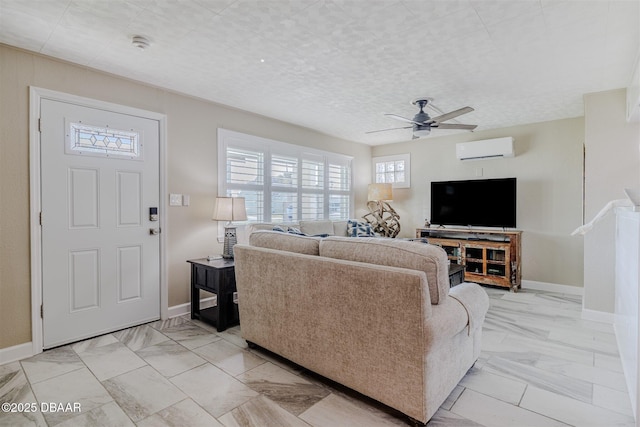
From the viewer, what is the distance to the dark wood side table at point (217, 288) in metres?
3.09

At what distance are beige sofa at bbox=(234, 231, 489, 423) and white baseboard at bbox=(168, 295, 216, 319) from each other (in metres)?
1.59

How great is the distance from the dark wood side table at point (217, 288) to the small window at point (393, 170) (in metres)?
3.82

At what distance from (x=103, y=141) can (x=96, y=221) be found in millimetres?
746

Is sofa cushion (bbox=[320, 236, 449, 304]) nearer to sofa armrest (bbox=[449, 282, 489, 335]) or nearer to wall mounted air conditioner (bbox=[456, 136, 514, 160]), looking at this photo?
sofa armrest (bbox=[449, 282, 489, 335])

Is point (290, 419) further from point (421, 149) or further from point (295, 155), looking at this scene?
point (421, 149)

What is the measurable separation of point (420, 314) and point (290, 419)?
0.97 meters

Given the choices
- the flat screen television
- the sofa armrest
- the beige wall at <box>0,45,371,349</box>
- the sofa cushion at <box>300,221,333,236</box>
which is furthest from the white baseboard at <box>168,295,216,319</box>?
the flat screen television

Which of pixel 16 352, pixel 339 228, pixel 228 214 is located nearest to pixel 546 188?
pixel 339 228

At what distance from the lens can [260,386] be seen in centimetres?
213

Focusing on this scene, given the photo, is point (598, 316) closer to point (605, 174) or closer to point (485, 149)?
point (605, 174)

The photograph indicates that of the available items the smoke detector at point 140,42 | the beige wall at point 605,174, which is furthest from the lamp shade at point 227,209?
the beige wall at point 605,174

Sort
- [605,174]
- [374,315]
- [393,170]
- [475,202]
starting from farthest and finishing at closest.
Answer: [393,170], [475,202], [605,174], [374,315]

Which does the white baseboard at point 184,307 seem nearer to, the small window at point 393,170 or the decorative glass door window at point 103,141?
the decorative glass door window at point 103,141

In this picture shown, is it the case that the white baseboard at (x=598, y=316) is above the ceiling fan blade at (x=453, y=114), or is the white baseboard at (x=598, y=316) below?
below
